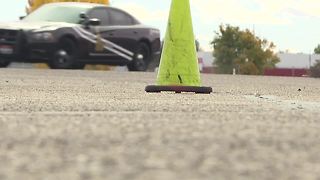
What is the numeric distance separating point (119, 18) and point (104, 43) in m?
0.81

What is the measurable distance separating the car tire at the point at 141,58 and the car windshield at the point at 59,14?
1.69 m

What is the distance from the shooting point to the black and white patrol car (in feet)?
48.8

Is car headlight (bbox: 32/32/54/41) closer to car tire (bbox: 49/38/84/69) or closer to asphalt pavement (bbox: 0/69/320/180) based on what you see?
car tire (bbox: 49/38/84/69)

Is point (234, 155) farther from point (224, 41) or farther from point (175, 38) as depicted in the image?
point (224, 41)

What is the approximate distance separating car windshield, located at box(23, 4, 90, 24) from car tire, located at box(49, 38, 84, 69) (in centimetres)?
61

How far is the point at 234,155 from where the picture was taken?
9.25 feet

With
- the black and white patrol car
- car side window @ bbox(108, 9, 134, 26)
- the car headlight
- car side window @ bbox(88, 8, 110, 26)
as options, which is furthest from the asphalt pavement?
car side window @ bbox(108, 9, 134, 26)

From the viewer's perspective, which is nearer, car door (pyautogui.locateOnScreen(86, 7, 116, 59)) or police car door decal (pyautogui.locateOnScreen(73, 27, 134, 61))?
police car door decal (pyautogui.locateOnScreen(73, 27, 134, 61))

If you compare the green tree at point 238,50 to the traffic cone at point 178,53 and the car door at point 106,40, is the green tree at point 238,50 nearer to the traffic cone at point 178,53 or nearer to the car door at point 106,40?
the car door at point 106,40

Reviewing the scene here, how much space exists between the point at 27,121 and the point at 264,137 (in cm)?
134

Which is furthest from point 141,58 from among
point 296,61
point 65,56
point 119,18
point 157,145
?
point 296,61

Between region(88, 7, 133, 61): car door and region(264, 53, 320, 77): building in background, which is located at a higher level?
region(88, 7, 133, 61): car door

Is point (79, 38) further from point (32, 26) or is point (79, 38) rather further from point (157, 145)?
point (157, 145)

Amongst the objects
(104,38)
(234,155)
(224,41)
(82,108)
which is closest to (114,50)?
(104,38)
